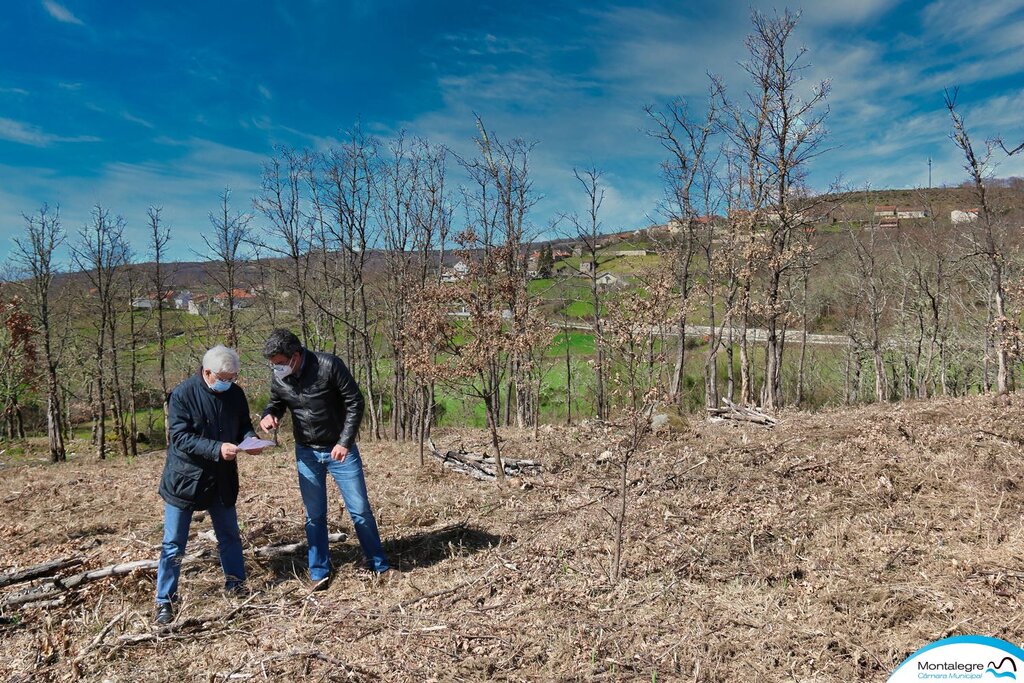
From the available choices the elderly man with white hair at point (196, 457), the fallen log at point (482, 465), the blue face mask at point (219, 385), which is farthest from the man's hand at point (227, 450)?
the fallen log at point (482, 465)

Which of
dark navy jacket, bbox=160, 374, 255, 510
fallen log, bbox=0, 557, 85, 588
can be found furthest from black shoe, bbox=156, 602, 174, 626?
fallen log, bbox=0, 557, 85, 588

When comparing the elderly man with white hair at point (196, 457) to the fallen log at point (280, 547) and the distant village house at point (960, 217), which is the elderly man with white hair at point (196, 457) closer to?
the fallen log at point (280, 547)

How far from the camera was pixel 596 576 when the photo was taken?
16.0ft

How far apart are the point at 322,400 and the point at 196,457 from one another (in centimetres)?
96

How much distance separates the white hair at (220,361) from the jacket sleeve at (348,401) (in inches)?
28.2

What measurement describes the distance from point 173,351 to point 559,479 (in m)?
29.8

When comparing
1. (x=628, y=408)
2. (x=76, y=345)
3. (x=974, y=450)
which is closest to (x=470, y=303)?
(x=628, y=408)

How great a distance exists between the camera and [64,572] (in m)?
4.93

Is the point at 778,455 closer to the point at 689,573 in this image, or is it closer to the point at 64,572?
the point at 689,573

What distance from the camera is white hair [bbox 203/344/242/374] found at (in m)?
4.17

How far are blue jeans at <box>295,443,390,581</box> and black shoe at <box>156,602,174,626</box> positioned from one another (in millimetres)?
1010

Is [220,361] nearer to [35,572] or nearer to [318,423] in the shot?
[318,423]

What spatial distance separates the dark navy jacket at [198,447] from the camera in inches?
164

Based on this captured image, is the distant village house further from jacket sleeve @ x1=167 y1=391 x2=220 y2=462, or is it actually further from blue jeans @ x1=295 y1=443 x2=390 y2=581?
jacket sleeve @ x1=167 y1=391 x2=220 y2=462
